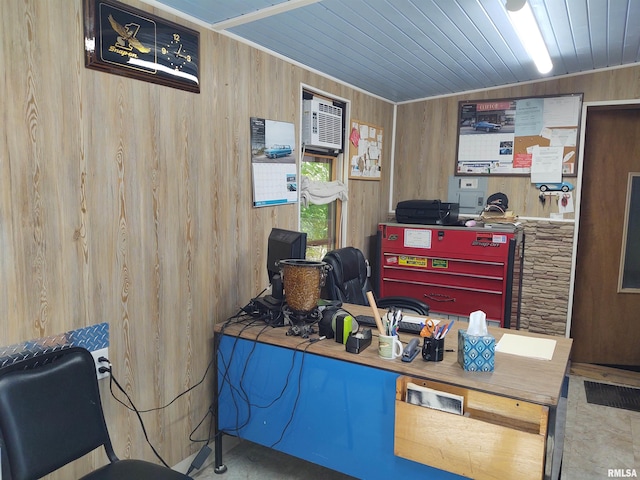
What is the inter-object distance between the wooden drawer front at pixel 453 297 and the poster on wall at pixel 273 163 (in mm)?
1447

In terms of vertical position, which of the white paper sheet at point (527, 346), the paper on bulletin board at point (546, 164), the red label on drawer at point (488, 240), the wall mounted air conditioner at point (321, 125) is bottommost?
the white paper sheet at point (527, 346)

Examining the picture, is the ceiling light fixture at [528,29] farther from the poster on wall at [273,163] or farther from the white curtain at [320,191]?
the white curtain at [320,191]

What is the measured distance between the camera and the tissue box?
1767 mm

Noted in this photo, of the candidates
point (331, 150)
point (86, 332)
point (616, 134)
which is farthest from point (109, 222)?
point (616, 134)

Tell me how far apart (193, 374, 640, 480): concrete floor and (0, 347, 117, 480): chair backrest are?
3.21ft

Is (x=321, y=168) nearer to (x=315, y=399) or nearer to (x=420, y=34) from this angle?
(x=420, y=34)

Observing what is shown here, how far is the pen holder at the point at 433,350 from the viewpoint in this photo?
6.13 ft

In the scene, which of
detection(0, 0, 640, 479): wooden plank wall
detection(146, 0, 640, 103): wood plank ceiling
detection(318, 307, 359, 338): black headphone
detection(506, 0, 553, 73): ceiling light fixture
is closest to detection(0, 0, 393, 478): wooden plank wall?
detection(0, 0, 640, 479): wooden plank wall

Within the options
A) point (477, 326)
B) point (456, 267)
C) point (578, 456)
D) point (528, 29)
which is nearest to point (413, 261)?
point (456, 267)

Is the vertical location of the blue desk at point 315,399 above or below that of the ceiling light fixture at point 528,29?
below

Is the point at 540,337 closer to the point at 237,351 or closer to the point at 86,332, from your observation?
the point at 237,351

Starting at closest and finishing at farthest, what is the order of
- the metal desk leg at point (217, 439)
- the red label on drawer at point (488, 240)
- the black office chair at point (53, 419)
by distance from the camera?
the black office chair at point (53, 419) < the metal desk leg at point (217, 439) < the red label on drawer at point (488, 240)

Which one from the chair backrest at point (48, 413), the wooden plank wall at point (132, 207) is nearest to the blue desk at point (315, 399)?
the wooden plank wall at point (132, 207)

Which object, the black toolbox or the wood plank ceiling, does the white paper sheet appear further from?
the black toolbox
